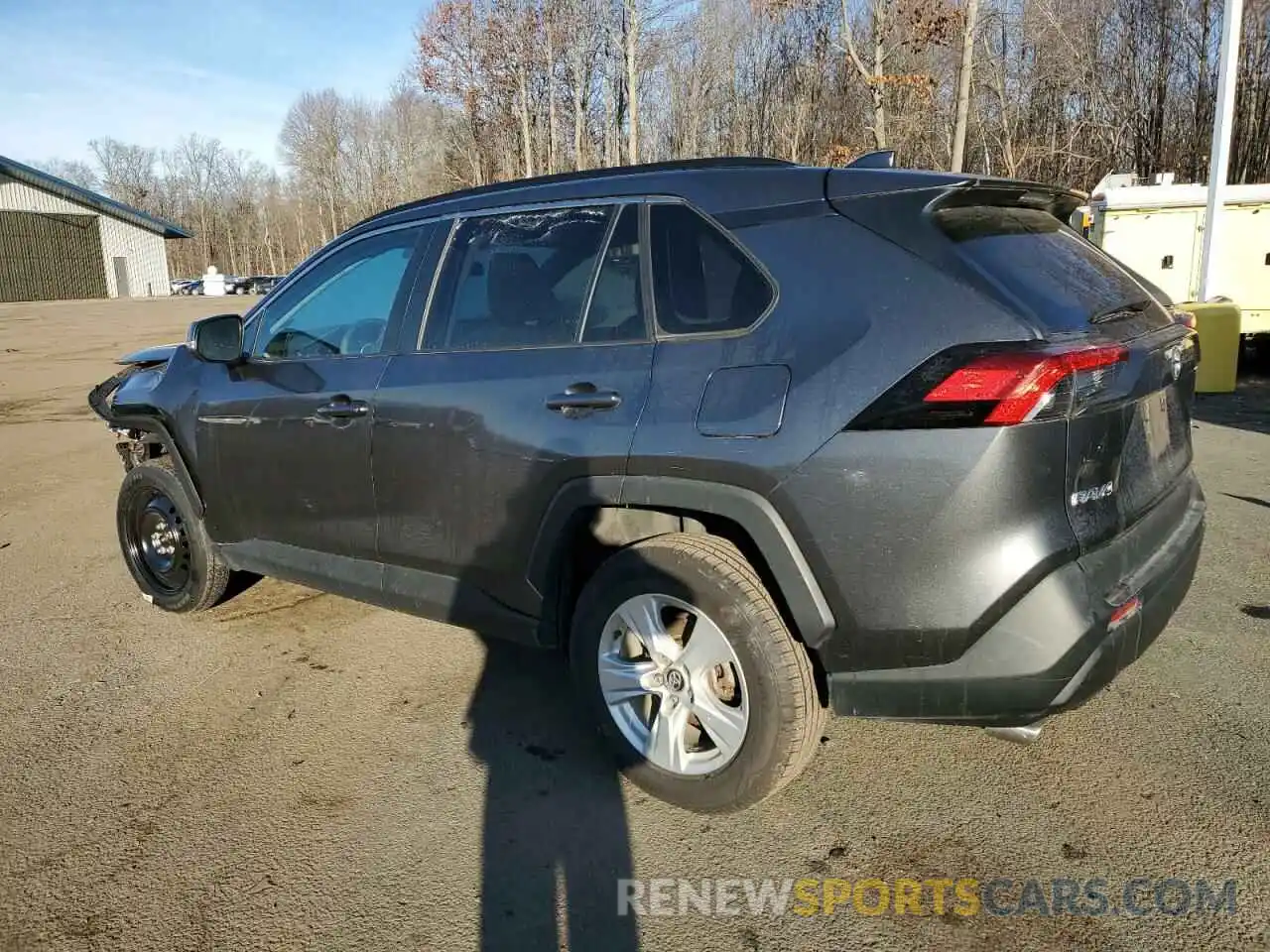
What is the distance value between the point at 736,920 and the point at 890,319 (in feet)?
5.21

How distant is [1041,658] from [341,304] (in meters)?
2.93

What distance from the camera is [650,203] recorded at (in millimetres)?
2832

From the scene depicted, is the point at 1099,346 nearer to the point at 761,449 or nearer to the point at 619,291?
→ the point at 761,449

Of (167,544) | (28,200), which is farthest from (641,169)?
(28,200)

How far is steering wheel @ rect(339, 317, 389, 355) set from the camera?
345 centimetres

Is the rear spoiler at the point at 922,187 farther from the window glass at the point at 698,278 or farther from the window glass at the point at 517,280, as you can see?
the window glass at the point at 517,280

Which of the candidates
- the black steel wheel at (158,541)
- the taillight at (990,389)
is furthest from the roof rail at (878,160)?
the black steel wheel at (158,541)

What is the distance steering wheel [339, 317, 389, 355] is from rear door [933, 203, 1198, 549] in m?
2.07

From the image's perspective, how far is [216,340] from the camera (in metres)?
3.79

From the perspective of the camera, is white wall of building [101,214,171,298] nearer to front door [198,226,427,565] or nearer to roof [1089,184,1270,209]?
roof [1089,184,1270,209]

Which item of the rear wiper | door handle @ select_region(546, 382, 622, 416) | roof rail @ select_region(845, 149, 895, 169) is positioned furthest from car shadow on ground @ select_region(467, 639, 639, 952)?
roof rail @ select_region(845, 149, 895, 169)

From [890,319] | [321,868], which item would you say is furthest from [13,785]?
[890,319]

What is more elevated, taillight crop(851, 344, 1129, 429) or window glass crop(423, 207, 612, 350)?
window glass crop(423, 207, 612, 350)

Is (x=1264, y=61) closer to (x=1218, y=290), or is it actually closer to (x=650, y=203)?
(x=1218, y=290)
